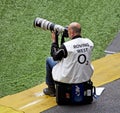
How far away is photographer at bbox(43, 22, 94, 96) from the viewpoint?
5.32 metres

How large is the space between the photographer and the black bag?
0.07 metres

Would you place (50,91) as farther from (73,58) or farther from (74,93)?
(73,58)

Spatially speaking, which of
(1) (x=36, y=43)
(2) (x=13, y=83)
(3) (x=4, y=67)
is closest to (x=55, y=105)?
(2) (x=13, y=83)

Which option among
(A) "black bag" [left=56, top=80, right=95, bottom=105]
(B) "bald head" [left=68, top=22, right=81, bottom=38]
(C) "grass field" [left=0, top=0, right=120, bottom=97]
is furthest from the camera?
(C) "grass field" [left=0, top=0, right=120, bottom=97]

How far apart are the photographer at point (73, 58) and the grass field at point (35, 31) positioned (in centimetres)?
183

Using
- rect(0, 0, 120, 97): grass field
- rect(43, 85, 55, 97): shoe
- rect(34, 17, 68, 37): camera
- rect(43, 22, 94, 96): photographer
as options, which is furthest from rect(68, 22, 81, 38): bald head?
rect(0, 0, 120, 97): grass field

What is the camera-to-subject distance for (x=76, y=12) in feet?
33.6

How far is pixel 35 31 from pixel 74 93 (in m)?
4.19

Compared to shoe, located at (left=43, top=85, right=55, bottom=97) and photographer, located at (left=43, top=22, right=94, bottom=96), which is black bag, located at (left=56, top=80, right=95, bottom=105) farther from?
shoe, located at (left=43, top=85, right=55, bottom=97)

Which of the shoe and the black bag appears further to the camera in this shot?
the shoe

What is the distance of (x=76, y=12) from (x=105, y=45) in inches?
62.0

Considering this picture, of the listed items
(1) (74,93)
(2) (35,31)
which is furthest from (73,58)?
(2) (35,31)

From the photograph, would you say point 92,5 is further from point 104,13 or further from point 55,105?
point 55,105

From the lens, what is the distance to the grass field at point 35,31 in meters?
7.85
